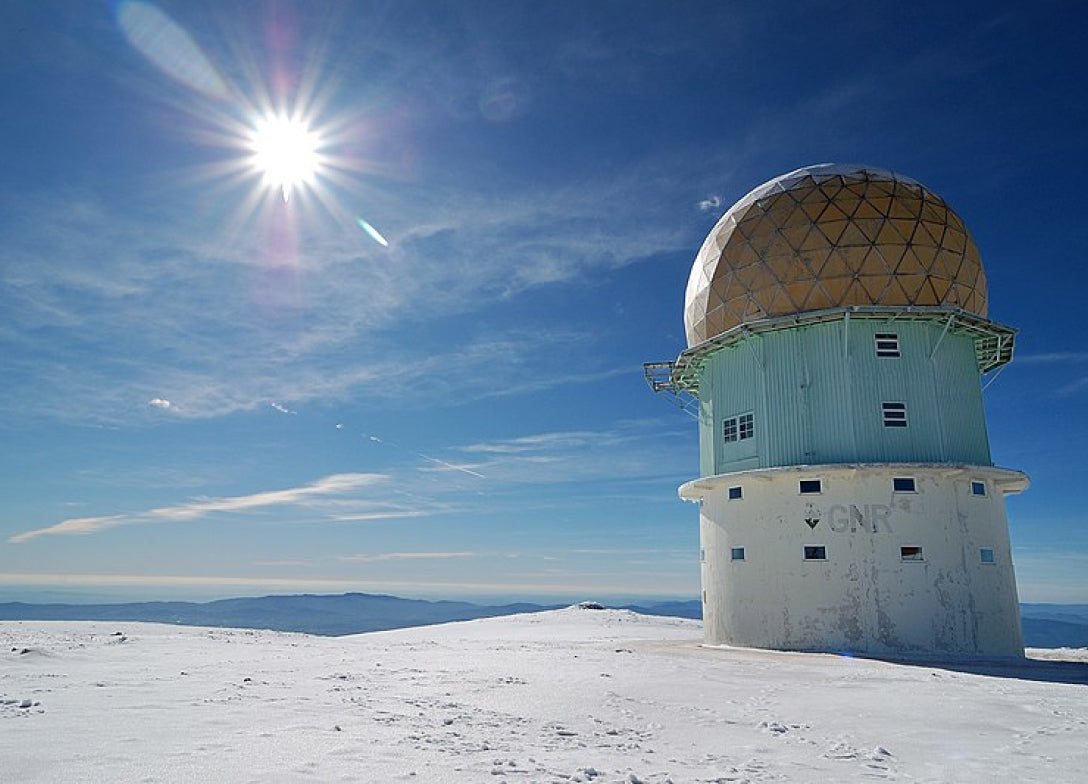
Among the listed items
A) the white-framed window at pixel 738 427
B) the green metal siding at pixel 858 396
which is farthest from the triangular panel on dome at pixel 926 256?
the white-framed window at pixel 738 427

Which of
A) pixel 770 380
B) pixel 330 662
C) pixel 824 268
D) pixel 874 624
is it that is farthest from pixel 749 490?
pixel 330 662

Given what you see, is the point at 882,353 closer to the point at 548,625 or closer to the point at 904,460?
the point at 904,460

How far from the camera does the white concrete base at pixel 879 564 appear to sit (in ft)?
60.3

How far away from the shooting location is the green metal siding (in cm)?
1988

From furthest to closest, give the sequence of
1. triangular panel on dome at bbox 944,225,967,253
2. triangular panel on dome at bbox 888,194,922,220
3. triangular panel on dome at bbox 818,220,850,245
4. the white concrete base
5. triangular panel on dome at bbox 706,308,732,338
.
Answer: triangular panel on dome at bbox 706,308,732,338, triangular panel on dome at bbox 944,225,967,253, triangular panel on dome at bbox 888,194,922,220, triangular panel on dome at bbox 818,220,850,245, the white concrete base

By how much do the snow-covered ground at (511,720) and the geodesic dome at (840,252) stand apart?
10496mm

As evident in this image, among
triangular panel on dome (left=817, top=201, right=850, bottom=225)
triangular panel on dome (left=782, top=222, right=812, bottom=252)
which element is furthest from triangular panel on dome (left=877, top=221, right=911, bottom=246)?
triangular panel on dome (left=782, top=222, right=812, bottom=252)

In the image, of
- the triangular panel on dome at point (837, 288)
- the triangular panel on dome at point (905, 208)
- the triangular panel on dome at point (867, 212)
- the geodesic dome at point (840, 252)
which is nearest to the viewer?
the triangular panel on dome at point (837, 288)

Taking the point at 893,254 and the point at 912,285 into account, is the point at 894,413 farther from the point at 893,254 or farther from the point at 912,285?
the point at 893,254

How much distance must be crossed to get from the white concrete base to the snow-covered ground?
3.81 m

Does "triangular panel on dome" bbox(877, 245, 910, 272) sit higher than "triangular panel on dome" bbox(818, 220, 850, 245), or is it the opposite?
"triangular panel on dome" bbox(818, 220, 850, 245)

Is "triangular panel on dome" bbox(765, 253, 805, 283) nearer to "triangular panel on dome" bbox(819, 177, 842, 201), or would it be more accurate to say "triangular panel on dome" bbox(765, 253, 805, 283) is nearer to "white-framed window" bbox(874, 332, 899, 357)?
"triangular panel on dome" bbox(819, 177, 842, 201)

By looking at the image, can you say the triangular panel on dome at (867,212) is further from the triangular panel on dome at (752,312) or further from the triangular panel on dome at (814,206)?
the triangular panel on dome at (752,312)

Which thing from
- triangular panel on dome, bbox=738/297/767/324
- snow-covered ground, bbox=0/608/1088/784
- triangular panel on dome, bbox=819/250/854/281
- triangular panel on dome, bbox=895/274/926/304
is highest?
triangular panel on dome, bbox=819/250/854/281
